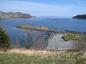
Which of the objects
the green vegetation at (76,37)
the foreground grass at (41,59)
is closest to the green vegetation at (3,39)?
the green vegetation at (76,37)

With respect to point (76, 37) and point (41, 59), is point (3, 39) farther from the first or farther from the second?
point (76, 37)

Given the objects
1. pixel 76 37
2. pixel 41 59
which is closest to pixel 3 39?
pixel 41 59

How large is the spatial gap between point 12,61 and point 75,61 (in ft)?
7.99

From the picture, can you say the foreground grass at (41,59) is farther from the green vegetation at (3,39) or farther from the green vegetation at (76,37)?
the green vegetation at (76,37)

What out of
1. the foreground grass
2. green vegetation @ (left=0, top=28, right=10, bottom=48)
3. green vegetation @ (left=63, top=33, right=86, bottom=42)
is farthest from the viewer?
green vegetation @ (left=63, top=33, right=86, bottom=42)

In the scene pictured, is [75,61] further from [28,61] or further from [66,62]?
[28,61]

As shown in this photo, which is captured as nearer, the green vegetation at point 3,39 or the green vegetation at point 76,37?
the green vegetation at point 3,39

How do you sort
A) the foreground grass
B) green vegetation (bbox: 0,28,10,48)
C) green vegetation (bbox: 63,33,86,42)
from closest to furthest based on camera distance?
1. the foreground grass
2. green vegetation (bbox: 0,28,10,48)
3. green vegetation (bbox: 63,33,86,42)

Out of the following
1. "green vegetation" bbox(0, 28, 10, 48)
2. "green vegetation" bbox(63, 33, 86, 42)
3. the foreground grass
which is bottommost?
"green vegetation" bbox(63, 33, 86, 42)

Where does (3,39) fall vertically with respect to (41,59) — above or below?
below

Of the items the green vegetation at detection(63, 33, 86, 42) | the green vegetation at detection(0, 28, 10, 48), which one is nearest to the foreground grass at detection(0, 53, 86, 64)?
the green vegetation at detection(0, 28, 10, 48)

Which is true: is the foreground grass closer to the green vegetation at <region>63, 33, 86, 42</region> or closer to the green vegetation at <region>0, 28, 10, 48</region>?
the green vegetation at <region>0, 28, 10, 48</region>

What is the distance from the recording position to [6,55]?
11727 mm

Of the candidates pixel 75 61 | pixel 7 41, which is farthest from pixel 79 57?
pixel 7 41
